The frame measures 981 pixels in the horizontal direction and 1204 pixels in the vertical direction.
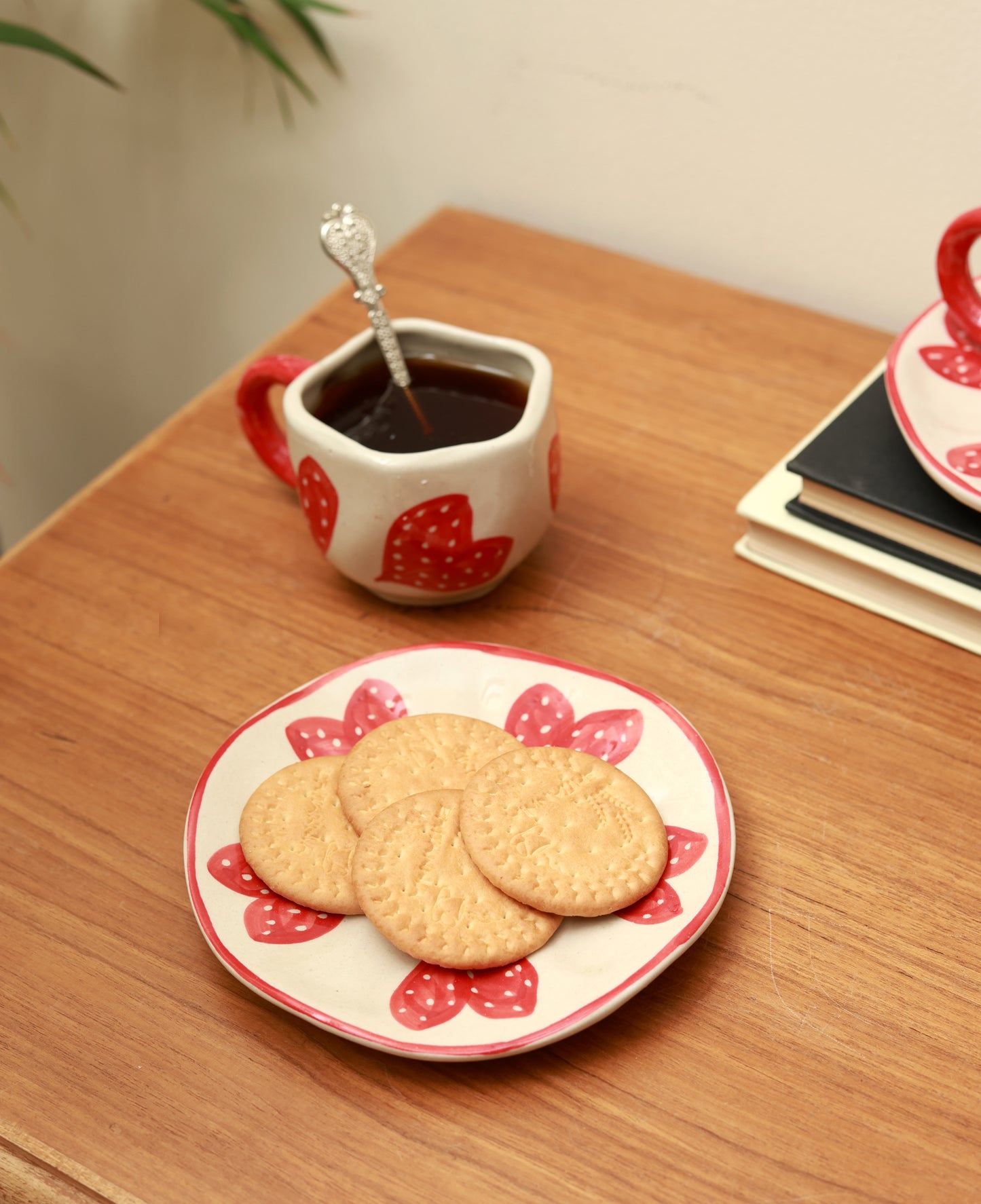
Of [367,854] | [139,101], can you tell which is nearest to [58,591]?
[367,854]

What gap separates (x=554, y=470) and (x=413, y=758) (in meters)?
0.20

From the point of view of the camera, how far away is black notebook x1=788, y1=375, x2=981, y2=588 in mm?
605

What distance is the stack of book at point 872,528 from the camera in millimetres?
609

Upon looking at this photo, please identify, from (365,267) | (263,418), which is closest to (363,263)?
(365,267)

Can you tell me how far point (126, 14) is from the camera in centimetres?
110

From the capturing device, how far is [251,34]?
0.97m

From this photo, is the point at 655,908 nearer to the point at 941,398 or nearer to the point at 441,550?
the point at 441,550

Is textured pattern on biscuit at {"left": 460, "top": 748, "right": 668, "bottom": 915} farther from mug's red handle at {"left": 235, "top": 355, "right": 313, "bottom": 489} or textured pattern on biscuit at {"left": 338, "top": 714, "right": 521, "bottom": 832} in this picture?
mug's red handle at {"left": 235, "top": 355, "right": 313, "bottom": 489}

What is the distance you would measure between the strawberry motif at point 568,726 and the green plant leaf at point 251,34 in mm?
688

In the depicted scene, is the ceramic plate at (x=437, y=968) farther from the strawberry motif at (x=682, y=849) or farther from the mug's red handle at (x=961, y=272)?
the mug's red handle at (x=961, y=272)

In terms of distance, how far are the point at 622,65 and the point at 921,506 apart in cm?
48

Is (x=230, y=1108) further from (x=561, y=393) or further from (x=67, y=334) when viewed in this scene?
(x=67, y=334)

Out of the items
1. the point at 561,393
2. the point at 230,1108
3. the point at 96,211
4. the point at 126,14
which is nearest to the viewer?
the point at 230,1108

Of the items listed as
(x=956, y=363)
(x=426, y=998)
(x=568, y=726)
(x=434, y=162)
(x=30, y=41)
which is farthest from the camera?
(x=434, y=162)
